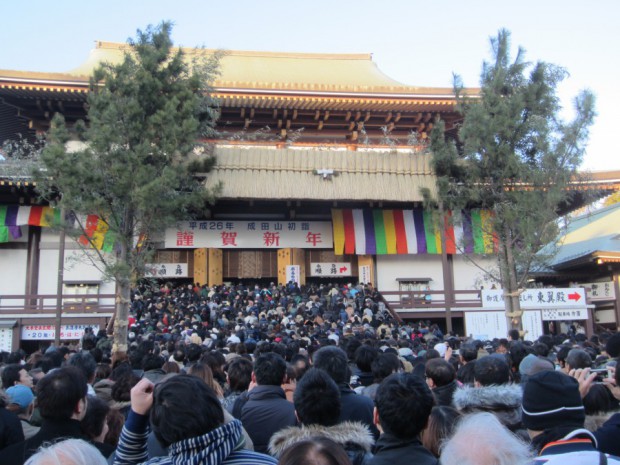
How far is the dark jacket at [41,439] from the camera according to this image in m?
3.01

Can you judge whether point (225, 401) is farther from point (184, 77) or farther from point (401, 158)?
point (401, 158)

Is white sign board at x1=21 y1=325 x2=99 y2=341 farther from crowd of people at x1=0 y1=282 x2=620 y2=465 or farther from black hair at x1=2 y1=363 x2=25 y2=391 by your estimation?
black hair at x1=2 y1=363 x2=25 y2=391

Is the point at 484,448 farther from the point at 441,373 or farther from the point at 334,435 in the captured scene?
the point at 441,373

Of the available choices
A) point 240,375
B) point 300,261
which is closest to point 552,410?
point 240,375

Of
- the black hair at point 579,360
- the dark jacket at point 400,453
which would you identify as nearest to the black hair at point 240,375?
the dark jacket at point 400,453

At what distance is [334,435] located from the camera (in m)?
3.01

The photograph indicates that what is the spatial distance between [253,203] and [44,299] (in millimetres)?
7469

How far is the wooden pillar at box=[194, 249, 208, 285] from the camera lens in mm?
20453

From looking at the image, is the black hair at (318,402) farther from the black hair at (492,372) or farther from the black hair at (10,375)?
the black hair at (10,375)

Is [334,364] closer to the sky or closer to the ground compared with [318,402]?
closer to the sky

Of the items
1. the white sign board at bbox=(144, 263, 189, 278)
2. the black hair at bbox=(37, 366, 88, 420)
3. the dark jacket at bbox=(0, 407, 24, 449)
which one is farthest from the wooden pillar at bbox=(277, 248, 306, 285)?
the black hair at bbox=(37, 366, 88, 420)

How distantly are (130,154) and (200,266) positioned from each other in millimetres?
9758

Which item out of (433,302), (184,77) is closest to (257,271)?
(433,302)

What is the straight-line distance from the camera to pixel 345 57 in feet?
87.6
